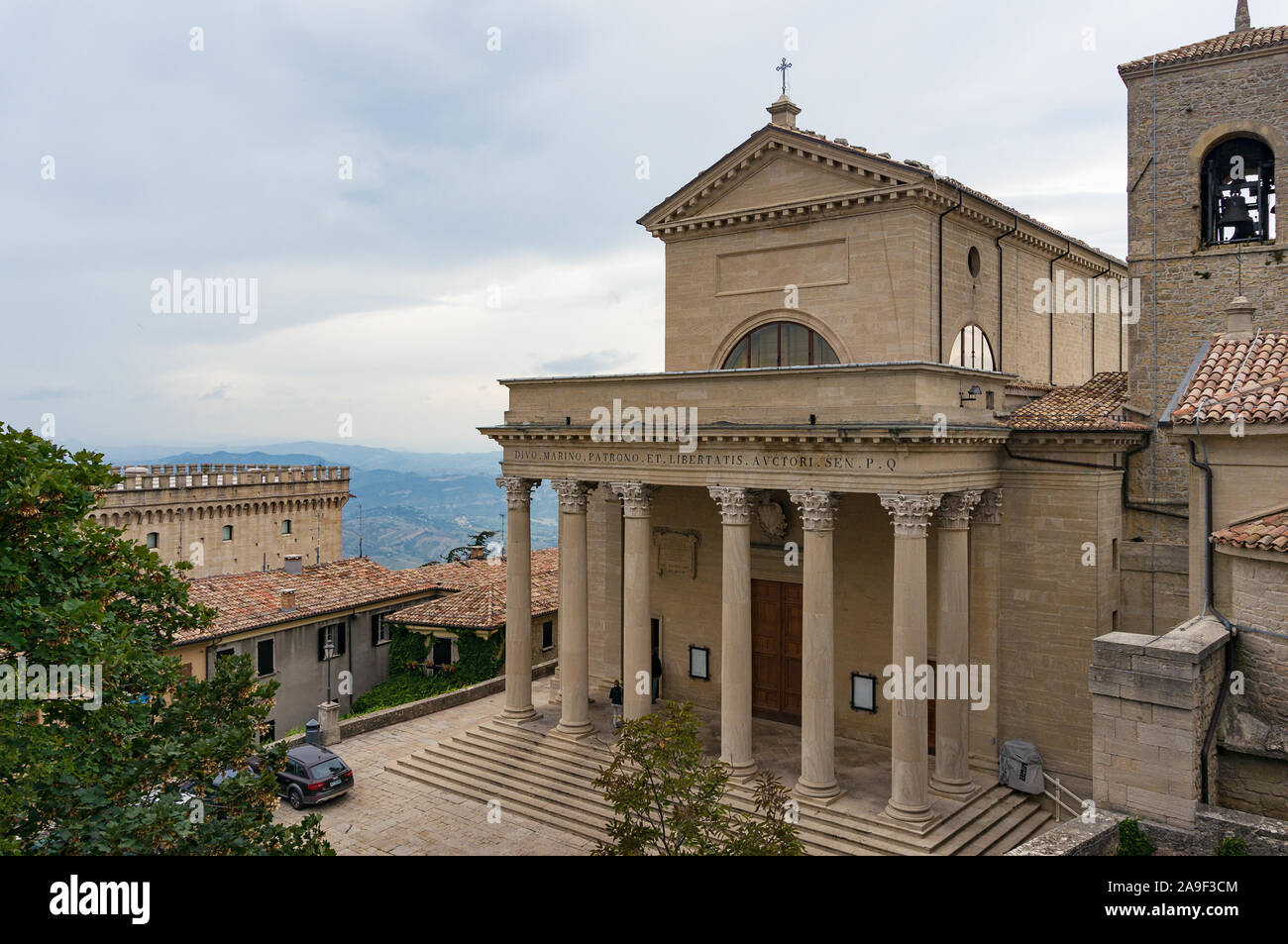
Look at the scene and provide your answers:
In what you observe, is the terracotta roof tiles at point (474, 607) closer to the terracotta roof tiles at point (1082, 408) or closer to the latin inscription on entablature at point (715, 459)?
the latin inscription on entablature at point (715, 459)

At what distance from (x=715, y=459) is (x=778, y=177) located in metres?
9.79

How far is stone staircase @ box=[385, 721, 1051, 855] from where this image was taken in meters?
19.4

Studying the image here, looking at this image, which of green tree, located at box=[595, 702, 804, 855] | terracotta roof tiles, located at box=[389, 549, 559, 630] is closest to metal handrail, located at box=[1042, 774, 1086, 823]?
green tree, located at box=[595, 702, 804, 855]

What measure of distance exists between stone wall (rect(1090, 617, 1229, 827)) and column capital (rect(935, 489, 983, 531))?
22.1ft

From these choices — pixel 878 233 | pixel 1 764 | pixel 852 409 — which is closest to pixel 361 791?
pixel 1 764

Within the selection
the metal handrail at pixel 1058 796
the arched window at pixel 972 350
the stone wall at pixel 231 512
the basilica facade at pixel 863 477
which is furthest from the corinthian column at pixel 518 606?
the stone wall at pixel 231 512

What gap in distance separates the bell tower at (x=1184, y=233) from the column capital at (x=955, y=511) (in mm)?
5077

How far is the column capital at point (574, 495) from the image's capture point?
84.2 feet

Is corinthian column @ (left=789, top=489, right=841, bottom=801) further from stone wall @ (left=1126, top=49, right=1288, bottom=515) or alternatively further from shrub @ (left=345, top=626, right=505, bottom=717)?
shrub @ (left=345, top=626, right=505, bottom=717)

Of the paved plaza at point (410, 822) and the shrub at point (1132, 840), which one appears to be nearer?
the shrub at point (1132, 840)
